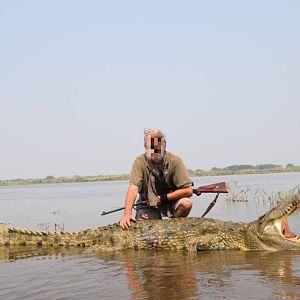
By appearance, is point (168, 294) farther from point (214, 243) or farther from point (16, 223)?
point (16, 223)

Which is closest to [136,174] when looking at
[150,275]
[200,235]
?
[200,235]

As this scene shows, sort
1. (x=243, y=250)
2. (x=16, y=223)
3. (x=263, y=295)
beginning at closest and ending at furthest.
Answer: (x=263, y=295), (x=243, y=250), (x=16, y=223)

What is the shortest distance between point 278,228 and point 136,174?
2.55m

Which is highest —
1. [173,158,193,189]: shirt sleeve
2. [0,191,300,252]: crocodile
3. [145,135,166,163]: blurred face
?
[145,135,166,163]: blurred face

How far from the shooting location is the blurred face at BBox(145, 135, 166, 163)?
8727 mm

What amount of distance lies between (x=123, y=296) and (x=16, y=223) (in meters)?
11.8

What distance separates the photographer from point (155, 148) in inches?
345

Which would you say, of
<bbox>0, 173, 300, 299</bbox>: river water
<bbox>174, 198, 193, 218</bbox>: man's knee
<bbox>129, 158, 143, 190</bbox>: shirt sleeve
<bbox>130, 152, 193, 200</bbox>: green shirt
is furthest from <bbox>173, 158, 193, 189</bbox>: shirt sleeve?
<bbox>0, 173, 300, 299</bbox>: river water

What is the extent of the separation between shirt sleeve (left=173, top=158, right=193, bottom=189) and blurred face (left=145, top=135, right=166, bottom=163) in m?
0.34

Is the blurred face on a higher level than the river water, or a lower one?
higher

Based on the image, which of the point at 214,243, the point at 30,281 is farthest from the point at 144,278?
the point at 214,243

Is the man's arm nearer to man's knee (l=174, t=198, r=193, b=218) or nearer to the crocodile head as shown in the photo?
man's knee (l=174, t=198, r=193, b=218)

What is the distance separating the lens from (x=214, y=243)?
27.4ft

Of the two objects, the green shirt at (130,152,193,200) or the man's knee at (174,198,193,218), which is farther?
the man's knee at (174,198,193,218)
